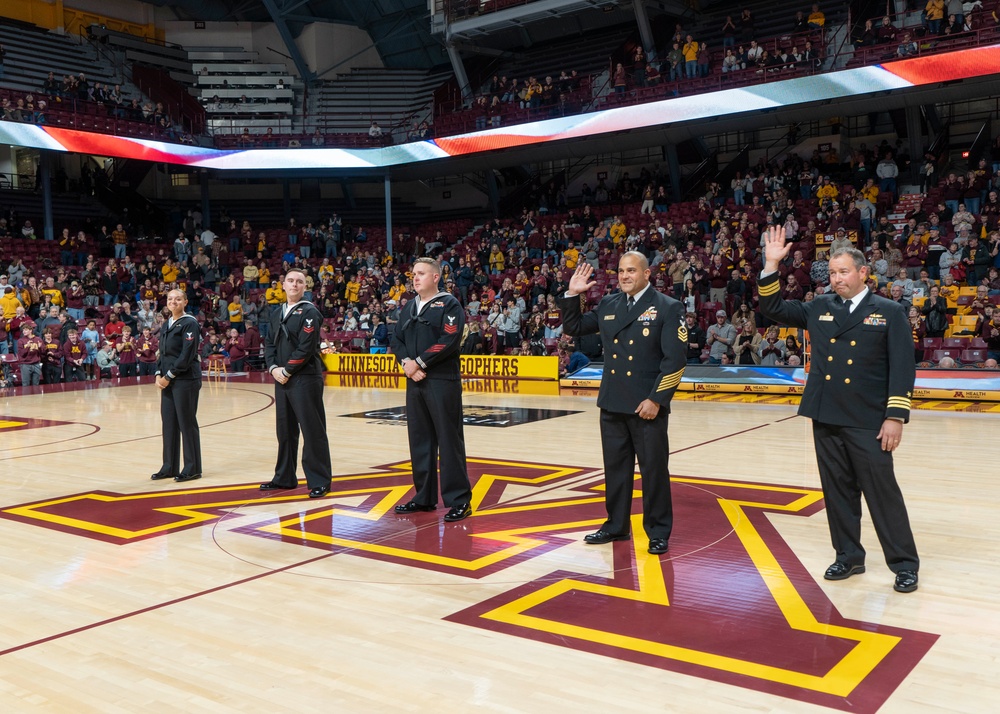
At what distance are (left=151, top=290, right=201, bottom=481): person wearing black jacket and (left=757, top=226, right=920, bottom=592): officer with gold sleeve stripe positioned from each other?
5731mm

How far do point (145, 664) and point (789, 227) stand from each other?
60.3 feet

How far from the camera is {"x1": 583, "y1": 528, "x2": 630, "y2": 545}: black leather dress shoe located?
6.02 metres

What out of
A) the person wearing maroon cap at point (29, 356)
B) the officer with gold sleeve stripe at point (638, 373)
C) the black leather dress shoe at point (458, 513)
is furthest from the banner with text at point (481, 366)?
the officer with gold sleeve stripe at point (638, 373)

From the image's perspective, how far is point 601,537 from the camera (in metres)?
6.03

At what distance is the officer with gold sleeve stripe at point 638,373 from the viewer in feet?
18.5

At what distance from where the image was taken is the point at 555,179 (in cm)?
3000

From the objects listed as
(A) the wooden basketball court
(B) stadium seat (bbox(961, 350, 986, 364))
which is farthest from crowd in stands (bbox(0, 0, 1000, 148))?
(A) the wooden basketball court

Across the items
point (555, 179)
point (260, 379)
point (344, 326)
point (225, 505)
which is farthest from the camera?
point (555, 179)

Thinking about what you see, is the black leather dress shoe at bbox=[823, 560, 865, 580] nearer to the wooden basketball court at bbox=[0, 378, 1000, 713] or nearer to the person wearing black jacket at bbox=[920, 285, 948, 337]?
the wooden basketball court at bbox=[0, 378, 1000, 713]

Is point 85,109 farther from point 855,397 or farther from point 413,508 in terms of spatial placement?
point 855,397

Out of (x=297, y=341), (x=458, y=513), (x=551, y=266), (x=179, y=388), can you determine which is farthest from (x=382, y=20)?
(x=458, y=513)

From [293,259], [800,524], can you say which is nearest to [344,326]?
[293,259]

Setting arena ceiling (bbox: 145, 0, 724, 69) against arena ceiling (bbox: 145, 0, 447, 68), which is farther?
arena ceiling (bbox: 145, 0, 447, 68)

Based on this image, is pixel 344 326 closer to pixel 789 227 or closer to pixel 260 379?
pixel 260 379
